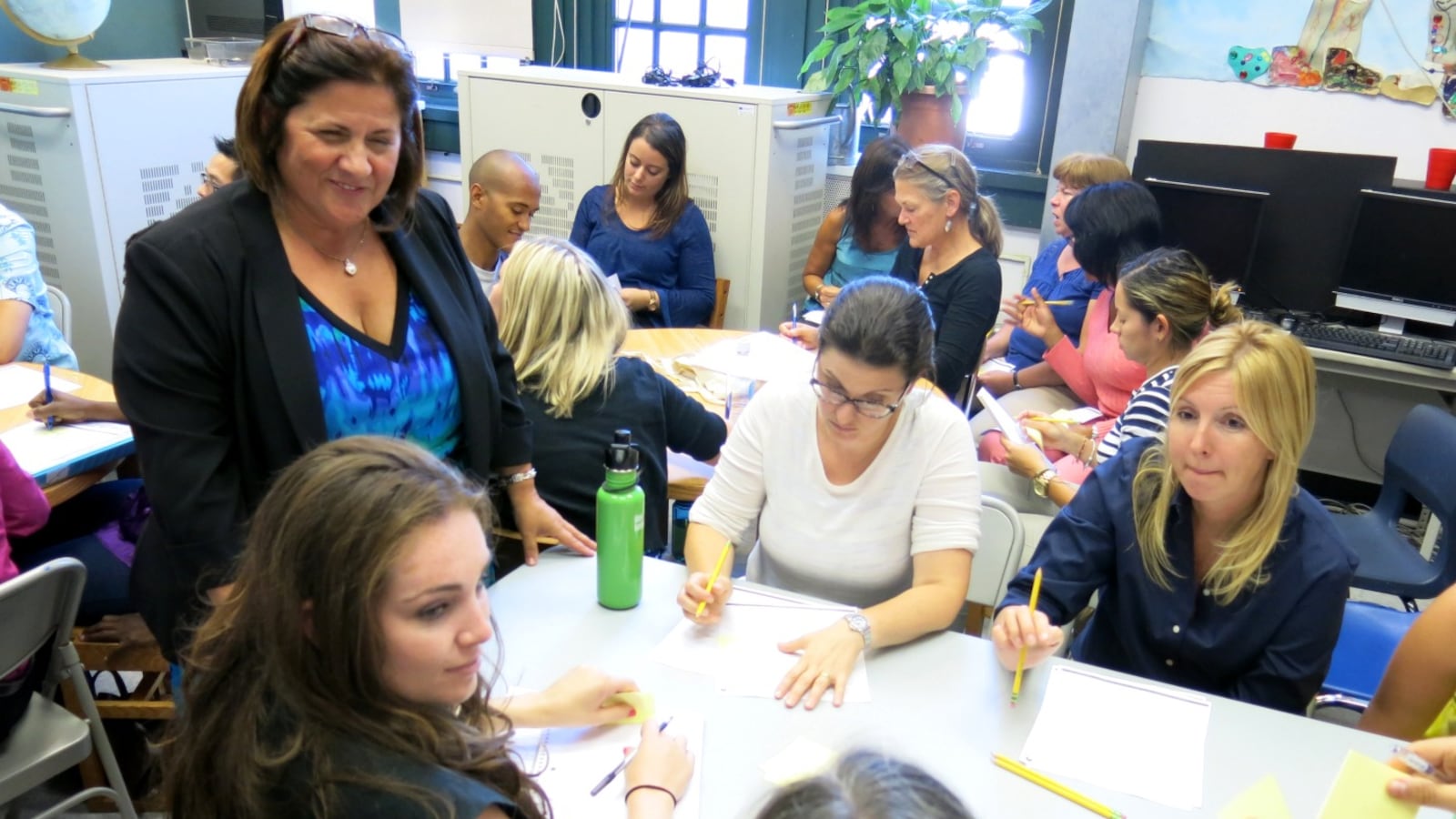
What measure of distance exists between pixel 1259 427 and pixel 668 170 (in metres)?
2.52

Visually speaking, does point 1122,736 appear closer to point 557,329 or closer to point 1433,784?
point 1433,784

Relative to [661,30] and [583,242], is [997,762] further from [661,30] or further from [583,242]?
[661,30]

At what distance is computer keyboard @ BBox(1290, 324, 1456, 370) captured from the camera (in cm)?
333

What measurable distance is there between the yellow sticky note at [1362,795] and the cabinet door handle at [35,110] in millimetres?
4333

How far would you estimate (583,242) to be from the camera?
3809mm

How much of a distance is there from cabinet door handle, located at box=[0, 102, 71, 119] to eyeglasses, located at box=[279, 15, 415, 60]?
303 cm

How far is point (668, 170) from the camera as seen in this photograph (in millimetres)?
3672

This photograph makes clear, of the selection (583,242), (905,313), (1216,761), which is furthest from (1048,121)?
(1216,761)

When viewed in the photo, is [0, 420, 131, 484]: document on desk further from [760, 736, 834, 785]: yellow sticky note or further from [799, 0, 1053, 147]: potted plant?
[799, 0, 1053, 147]: potted plant

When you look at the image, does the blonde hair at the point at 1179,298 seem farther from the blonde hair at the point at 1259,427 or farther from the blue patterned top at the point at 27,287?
the blue patterned top at the point at 27,287

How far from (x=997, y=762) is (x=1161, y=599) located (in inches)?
20.7

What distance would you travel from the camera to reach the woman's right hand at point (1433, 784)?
1214mm

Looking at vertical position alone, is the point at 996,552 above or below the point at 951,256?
below

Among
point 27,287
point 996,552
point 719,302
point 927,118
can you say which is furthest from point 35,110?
point 996,552
